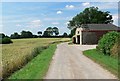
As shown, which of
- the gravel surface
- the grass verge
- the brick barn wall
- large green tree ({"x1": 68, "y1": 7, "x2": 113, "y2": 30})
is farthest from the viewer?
large green tree ({"x1": 68, "y1": 7, "x2": 113, "y2": 30})

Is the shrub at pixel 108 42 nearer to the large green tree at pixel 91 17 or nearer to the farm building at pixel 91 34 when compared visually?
the farm building at pixel 91 34

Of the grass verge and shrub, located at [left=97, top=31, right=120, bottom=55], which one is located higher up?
shrub, located at [left=97, top=31, right=120, bottom=55]

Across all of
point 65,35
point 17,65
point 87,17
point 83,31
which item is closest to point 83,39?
point 83,31

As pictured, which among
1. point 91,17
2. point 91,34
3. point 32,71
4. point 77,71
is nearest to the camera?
point 77,71

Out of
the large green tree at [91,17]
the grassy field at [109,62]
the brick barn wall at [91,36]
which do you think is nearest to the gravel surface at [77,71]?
the grassy field at [109,62]

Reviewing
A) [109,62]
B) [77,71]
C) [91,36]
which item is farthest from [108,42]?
[91,36]

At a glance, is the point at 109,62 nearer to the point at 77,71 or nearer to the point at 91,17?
the point at 77,71

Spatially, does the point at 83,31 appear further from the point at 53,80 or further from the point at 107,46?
the point at 53,80

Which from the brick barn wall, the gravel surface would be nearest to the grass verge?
the gravel surface

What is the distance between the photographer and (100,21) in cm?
11412

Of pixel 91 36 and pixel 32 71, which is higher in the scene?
pixel 91 36

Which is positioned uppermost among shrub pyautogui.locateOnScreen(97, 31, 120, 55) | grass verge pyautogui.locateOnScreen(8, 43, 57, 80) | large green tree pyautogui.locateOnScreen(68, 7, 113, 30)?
large green tree pyautogui.locateOnScreen(68, 7, 113, 30)

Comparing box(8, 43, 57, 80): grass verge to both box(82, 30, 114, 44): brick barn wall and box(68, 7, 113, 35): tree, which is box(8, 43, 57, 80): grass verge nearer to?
box(82, 30, 114, 44): brick barn wall

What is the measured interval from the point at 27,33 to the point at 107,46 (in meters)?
119
